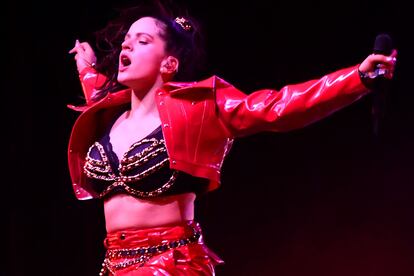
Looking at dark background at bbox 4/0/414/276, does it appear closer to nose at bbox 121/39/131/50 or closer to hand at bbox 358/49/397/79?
nose at bbox 121/39/131/50

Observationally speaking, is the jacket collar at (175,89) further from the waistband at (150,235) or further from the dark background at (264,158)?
the dark background at (264,158)

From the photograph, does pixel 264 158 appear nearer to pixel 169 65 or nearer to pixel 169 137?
pixel 169 65

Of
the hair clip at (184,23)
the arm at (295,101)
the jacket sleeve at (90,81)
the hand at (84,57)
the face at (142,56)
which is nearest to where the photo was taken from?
the arm at (295,101)

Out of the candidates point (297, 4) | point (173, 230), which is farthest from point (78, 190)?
point (297, 4)

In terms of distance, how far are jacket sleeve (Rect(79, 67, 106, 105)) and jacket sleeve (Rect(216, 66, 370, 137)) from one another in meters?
0.59

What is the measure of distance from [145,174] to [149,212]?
0.33ft

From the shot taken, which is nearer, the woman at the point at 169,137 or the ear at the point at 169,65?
the woman at the point at 169,137

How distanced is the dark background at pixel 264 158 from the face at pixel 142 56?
0.90 meters

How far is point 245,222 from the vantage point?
303 cm

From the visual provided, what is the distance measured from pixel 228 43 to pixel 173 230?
127 centimetres

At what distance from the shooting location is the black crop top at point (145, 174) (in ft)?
6.44

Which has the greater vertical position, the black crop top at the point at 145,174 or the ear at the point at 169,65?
the ear at the point at 169,65

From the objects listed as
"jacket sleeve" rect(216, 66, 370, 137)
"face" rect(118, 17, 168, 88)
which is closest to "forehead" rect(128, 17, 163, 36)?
"face" rect(118, 17, 168, 88)

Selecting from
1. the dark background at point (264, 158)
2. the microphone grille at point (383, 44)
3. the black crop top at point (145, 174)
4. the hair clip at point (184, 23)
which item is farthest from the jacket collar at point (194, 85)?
the dark background at point (264, 158)
